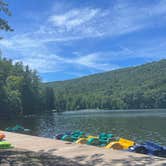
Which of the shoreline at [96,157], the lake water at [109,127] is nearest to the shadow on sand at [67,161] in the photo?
the shoreline at [96,157]

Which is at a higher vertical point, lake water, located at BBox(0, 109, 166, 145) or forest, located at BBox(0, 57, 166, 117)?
forest, located at BBox(0, 57, 166, 117)

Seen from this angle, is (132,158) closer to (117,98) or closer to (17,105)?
(17,105)

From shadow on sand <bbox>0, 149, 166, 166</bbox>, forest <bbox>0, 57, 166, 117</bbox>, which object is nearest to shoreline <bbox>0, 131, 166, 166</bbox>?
shadow on sand <bbox>0, 149, 166, 166</bbox>

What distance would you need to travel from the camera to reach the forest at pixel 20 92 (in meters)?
82.5

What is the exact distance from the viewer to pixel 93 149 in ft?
39.3

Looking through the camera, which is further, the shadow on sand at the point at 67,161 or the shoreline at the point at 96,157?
the shoreline at the point at 96,157

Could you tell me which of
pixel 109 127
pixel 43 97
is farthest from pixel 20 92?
pixel 109 127

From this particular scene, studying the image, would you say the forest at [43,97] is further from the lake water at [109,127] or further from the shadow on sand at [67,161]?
the shadow on sand at [67,161]

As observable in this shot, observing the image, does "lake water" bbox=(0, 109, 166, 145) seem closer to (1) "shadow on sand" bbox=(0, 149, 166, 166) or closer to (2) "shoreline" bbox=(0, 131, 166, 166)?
(2) "shoreline" bbox=(0, 131, 166, 166)

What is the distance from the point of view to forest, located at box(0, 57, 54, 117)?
82.5 metres

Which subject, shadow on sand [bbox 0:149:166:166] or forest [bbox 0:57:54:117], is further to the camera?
forest [bbox 0:57:54:117]

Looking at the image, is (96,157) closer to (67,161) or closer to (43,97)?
(67,161)

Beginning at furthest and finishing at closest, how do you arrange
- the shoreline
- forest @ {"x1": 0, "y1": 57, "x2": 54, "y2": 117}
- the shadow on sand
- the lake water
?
forest @ {"x1": 0, "y1": 57, "x2": 54, "y2": 117}, the lake water, the shoreline, the shadow on sand

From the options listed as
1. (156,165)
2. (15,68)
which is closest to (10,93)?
(15,68)
